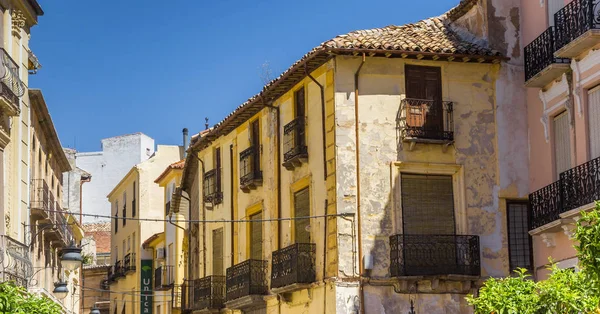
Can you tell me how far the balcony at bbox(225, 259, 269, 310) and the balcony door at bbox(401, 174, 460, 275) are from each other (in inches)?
217

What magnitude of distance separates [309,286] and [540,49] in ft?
24.0

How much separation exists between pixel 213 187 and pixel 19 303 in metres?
20.0

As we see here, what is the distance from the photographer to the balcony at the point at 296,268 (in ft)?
91.0

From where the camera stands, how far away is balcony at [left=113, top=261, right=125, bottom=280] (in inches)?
2347

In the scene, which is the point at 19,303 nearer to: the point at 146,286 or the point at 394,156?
the point at 394,156

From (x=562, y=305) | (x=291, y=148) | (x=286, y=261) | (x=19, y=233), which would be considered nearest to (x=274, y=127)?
(x=291, y=148)

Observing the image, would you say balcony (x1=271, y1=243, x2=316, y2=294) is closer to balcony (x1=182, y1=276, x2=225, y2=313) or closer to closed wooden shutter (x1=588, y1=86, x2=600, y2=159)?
balcony (x1=182, y1=276, x2=225, y2=313)

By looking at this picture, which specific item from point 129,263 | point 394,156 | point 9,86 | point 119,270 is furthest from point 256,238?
point 119,270

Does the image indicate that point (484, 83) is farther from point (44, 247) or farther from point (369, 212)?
point (44, 247)

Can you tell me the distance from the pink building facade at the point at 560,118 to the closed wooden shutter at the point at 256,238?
794cm

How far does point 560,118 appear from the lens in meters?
26.0

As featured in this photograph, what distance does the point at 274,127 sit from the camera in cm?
3125

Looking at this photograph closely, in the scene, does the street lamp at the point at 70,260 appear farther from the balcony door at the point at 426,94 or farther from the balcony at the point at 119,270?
the balcony at the point at 119,270

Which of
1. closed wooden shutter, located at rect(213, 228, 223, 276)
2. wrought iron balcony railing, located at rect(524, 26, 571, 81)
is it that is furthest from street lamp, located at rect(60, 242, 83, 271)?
closed wooden shutter, located at rect(213, 228, 223, 276)
